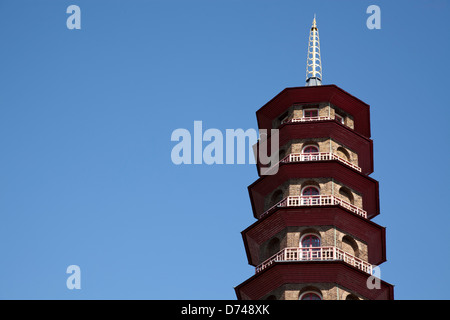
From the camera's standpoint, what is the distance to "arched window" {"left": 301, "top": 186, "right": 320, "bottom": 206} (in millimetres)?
64062

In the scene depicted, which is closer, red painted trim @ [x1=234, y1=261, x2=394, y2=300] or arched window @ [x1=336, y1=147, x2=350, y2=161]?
red painted trim @ [x1=234, y1=261, x2=394, y2=300]

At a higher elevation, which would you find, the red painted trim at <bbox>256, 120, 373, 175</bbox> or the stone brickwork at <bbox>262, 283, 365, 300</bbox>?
the red painted trim at <bbox>256, 120, 373, 175</bbox>

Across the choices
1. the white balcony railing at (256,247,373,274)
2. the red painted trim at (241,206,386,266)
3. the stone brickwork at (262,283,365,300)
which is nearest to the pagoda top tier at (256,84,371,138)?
the red painted trim at (241,206,386,266)

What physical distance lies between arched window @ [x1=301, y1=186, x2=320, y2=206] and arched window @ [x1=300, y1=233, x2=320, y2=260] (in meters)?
2.27

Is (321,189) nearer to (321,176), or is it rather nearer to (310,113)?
(321,176)

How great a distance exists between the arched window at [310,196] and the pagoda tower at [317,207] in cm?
6

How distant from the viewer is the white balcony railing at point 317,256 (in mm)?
60156

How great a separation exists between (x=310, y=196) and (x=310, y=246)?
3770 mm

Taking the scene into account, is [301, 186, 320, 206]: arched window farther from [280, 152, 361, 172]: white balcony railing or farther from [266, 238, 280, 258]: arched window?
[266, 238, 280, 258]: arched window

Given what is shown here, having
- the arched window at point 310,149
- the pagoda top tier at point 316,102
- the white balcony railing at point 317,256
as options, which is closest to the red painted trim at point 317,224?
the white balcony railing at point 317,256

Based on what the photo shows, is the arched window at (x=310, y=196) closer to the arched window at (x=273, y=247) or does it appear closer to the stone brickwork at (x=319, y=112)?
the arched window at (x=273, y=247)
